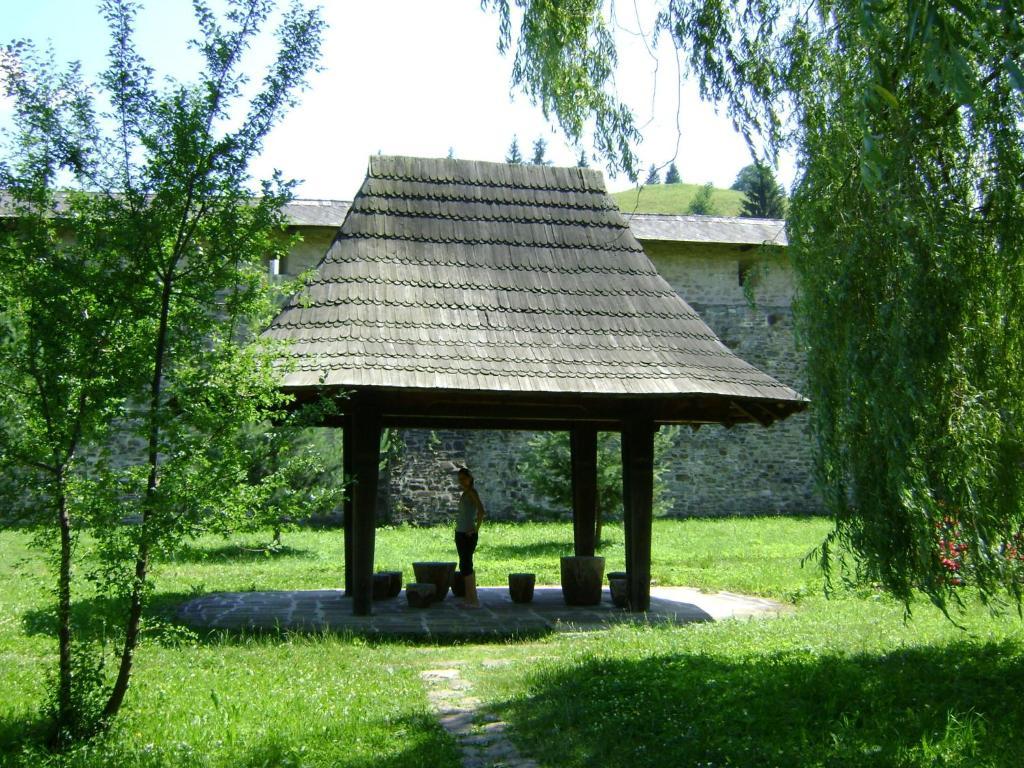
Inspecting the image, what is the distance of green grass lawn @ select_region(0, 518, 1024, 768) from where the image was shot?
14.8 ft

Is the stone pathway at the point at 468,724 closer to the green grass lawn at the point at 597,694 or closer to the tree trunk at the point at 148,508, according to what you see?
the green grass lawn at the point at 597,694

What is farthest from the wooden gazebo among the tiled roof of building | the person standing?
the tiled roof of building

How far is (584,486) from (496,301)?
263 centimetres

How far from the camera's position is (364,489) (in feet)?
27.3

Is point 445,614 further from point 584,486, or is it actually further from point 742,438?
point 742,438

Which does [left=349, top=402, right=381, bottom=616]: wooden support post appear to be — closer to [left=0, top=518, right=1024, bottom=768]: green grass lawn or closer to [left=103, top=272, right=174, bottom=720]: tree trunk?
[left=0, top=518, right=1024, bottom=768]: green grass lawn

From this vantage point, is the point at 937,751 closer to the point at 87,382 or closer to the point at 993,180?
the point at 993,180

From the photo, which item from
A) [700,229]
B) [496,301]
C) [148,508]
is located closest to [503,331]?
[496,301]

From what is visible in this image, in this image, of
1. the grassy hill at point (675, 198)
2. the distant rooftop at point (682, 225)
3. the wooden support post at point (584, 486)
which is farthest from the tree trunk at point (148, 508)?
the grassy hill at point (675, 198)

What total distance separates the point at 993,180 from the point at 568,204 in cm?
575

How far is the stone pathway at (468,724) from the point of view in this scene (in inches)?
181

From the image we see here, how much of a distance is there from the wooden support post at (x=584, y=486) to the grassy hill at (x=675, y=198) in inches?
2444

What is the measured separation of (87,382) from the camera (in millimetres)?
4703

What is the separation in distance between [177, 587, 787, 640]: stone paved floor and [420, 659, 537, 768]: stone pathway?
1620 mm
